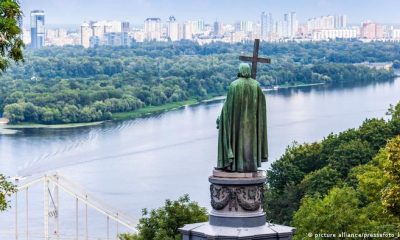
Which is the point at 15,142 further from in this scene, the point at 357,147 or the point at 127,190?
the point at 357,147

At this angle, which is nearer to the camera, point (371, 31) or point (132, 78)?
point (132, 78)

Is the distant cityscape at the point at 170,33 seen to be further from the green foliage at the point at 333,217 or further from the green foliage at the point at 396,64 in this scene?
the green foliage at the point at 333,217

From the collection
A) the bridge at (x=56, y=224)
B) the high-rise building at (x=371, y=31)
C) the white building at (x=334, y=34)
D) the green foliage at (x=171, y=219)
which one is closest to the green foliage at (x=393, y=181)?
the green foliage at (x=171, y=219)

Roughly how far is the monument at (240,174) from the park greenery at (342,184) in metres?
5.62

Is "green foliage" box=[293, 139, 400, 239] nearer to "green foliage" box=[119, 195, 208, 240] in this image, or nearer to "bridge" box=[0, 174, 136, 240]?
"green foliage" box=[119, 195, 208, 240]

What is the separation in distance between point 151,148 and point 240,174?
39236 millimetres

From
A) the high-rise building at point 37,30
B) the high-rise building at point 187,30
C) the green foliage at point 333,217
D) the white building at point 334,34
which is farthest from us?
the high-rise building at point 187,30

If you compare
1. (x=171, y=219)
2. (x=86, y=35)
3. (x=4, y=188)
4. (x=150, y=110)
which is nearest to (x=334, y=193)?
(x=171, y=219)

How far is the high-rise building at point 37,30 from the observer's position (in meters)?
160

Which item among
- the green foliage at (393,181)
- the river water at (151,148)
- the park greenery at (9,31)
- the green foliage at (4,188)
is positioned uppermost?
the park greenery at (9,31)

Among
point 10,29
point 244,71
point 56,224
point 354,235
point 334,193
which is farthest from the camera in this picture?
point 56,224

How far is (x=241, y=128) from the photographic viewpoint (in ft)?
24.0

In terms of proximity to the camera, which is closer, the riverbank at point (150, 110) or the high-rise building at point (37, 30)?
the riverbank at point (150, 110)

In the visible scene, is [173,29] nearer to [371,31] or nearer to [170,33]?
[170,33]
